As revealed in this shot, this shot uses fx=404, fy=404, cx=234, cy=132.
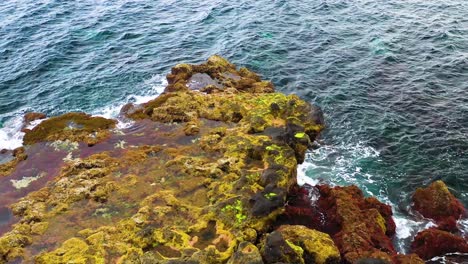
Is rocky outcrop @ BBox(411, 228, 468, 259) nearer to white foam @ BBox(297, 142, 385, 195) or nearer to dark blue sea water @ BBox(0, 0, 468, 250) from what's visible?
dark blue sea water @ BBox(0, 0, 468, 250)

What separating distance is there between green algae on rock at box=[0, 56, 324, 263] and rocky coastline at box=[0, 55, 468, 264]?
0.08 metres

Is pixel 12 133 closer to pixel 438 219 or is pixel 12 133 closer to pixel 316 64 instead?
pixel 316 64

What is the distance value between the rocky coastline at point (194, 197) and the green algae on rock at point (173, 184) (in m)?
0.08

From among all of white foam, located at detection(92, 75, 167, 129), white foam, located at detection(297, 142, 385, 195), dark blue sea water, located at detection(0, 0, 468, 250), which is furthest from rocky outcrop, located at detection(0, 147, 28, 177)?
white foam, located at detection(297, 142, 385, 195)

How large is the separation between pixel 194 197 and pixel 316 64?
86.8ft

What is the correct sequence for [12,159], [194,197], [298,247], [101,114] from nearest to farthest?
[298,247]
[194,197]
[12,159]
[101,114]

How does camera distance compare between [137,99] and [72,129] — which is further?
[137,99]

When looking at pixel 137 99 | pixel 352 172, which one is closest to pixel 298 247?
pixel 352 172

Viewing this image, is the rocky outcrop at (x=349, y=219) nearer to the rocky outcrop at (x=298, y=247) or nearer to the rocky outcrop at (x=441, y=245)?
the rocky outcrop at (x=298, y=247)

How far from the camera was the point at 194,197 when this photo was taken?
27672 mm

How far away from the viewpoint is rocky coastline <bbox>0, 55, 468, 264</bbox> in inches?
935

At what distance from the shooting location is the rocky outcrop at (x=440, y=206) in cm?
2650

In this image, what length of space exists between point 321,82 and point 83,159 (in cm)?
2567

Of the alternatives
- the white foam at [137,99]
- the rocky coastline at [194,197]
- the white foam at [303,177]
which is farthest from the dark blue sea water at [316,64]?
the rocky coastline at [194,197]
